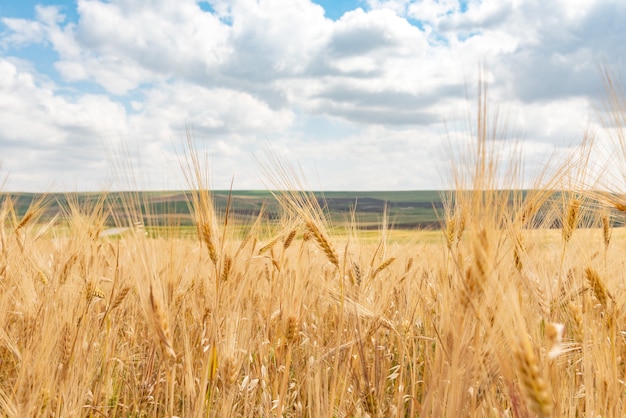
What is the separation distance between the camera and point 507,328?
3.86 feet

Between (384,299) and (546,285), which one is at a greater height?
(546,285)

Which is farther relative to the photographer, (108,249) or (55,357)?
(108,249)

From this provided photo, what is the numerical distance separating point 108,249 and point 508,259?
3810 mm

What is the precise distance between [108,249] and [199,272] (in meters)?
2.03

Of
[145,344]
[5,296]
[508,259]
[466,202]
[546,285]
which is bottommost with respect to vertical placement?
[145,344]

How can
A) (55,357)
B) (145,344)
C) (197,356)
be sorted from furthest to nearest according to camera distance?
1. (145,344)
2. (197,356)
3. (55,357)

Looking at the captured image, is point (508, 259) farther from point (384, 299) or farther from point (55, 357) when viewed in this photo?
point (55, 357)

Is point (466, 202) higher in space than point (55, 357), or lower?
higher

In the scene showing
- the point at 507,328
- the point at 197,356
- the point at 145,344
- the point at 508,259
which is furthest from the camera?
the point at 145,344

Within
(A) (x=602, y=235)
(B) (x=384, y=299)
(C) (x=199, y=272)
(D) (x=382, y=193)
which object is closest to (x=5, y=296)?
(C) (x=199, y=272)

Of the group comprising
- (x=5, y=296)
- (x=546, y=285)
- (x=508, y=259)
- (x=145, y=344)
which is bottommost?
(x=145, y=344)

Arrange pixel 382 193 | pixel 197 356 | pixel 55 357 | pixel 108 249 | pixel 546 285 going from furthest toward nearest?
pixel 382 193
pixel 108 249
pixel 197 356
pixel 546 285
pixel 55 357

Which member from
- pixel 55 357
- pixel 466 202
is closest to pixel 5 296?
pixel 55 357

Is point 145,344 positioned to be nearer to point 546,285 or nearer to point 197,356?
point 197,356
